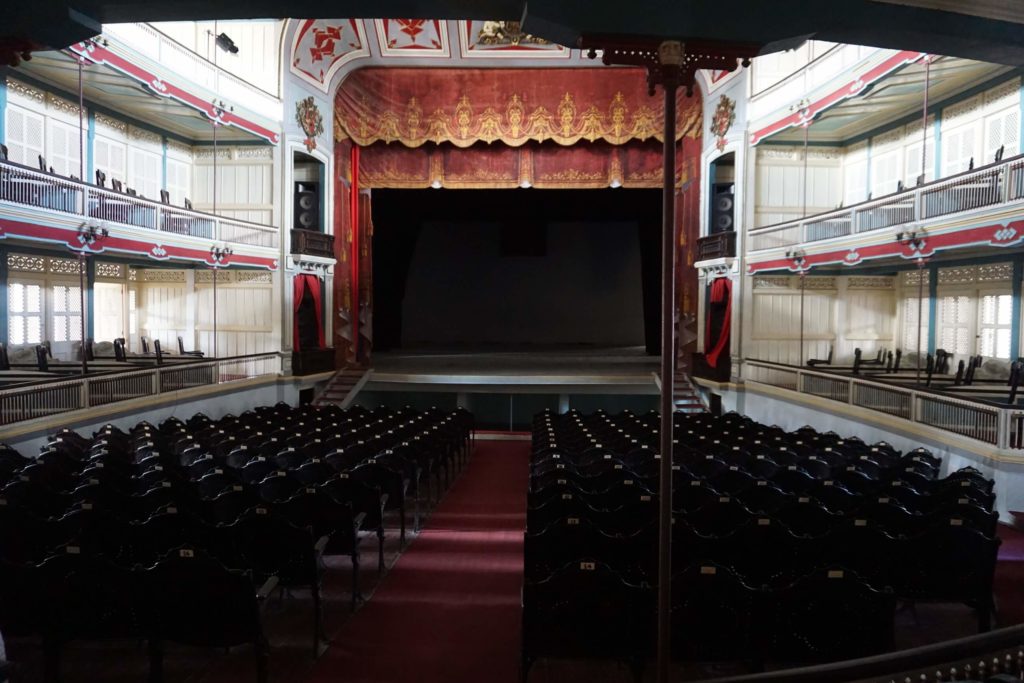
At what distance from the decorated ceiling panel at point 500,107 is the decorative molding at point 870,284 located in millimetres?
6252

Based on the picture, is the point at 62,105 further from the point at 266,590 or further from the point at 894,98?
the point at 894,98

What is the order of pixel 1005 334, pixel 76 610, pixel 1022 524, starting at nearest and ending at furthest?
pixel 76 610 → pixel 1022 524 → pixel 1005 334

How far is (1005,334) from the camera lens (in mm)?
16391

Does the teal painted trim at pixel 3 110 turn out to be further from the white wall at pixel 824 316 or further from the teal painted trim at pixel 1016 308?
the teal painted trim at pixel 1016 308

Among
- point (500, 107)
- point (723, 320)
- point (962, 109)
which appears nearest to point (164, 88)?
point (500, 107)

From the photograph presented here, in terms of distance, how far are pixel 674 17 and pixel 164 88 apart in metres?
15.8

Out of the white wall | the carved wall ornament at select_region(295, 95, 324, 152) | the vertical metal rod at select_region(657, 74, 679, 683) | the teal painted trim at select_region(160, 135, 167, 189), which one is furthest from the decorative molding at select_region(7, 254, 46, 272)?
the white wall

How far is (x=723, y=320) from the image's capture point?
2061cm

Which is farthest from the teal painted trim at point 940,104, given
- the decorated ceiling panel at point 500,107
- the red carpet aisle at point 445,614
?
the red carpet aisle at point 445,614

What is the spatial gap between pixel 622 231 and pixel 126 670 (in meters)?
25.8

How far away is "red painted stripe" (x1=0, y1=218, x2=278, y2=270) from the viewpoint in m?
12.8

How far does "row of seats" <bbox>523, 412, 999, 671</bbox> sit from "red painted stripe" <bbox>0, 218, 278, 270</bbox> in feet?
33.5

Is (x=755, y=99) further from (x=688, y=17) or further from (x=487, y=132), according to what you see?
(x=688, y=17)

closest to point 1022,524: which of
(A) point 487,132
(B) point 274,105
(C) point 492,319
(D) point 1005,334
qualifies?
(D) point 1005,334
